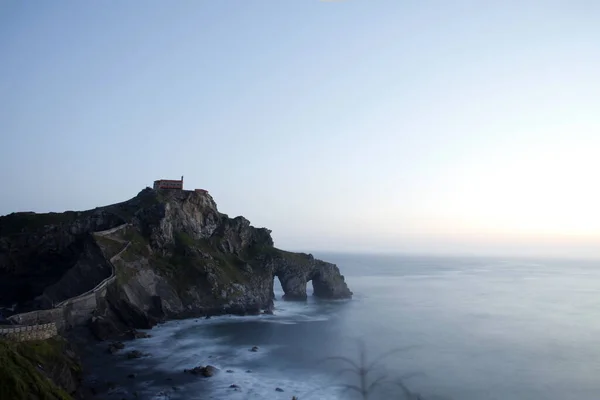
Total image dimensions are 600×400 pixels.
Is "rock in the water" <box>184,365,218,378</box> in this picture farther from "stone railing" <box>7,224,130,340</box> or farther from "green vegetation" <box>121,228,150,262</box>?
"green vegetation" <box>121,228,150,262</box>

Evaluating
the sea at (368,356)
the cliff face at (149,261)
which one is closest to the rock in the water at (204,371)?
the sea at (368,356)

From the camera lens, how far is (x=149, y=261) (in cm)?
9138

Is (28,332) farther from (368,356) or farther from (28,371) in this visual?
(368,356)

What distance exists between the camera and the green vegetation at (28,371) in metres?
33.0

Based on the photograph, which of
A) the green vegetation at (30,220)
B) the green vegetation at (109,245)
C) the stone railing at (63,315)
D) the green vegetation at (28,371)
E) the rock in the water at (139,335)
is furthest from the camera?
the green vegetation at (30,220)

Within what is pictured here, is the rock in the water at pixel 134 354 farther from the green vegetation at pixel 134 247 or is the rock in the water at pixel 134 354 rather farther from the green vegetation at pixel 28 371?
the green vegetation at pixel 134 247

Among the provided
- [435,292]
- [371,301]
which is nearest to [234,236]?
[371,301]

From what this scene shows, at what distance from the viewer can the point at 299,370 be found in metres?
59.2

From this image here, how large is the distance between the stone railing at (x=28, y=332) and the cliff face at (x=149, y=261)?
18.0 metres

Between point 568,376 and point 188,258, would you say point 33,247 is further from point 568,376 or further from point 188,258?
point 568,376

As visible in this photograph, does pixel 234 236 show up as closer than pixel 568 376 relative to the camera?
No

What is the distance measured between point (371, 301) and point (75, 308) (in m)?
79.7

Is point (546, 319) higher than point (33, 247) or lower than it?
lower

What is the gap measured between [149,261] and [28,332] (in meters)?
43.7
